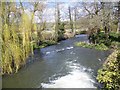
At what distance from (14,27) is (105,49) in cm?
898

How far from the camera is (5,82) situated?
33.4 feet

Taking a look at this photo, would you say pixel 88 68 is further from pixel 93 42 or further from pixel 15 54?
pixel 93 42

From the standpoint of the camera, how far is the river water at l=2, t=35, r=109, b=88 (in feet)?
31.8

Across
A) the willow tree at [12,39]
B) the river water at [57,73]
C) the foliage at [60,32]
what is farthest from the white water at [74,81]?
the foliage at [60,32]

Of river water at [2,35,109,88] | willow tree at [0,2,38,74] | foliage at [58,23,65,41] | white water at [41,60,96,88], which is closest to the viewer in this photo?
white water at [41,60,96,88]

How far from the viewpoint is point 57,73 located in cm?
1122

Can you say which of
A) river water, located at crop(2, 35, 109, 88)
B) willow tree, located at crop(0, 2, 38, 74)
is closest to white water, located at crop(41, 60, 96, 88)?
river water, located at crop(2, 35, 109, 88)

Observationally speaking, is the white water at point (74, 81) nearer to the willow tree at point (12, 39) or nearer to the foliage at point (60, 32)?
the willow tree at point (12, 39)

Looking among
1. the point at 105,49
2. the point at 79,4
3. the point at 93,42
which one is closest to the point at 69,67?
the point at 105,49

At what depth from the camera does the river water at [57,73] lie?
31.8ft

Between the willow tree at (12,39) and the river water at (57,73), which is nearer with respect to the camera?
the river water at (57,73)

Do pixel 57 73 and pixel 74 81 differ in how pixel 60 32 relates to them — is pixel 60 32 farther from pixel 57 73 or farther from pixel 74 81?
pixel 74 81

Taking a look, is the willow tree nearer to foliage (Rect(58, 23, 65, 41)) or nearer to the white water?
the white water

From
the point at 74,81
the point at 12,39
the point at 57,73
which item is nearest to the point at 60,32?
the point at 57,73
